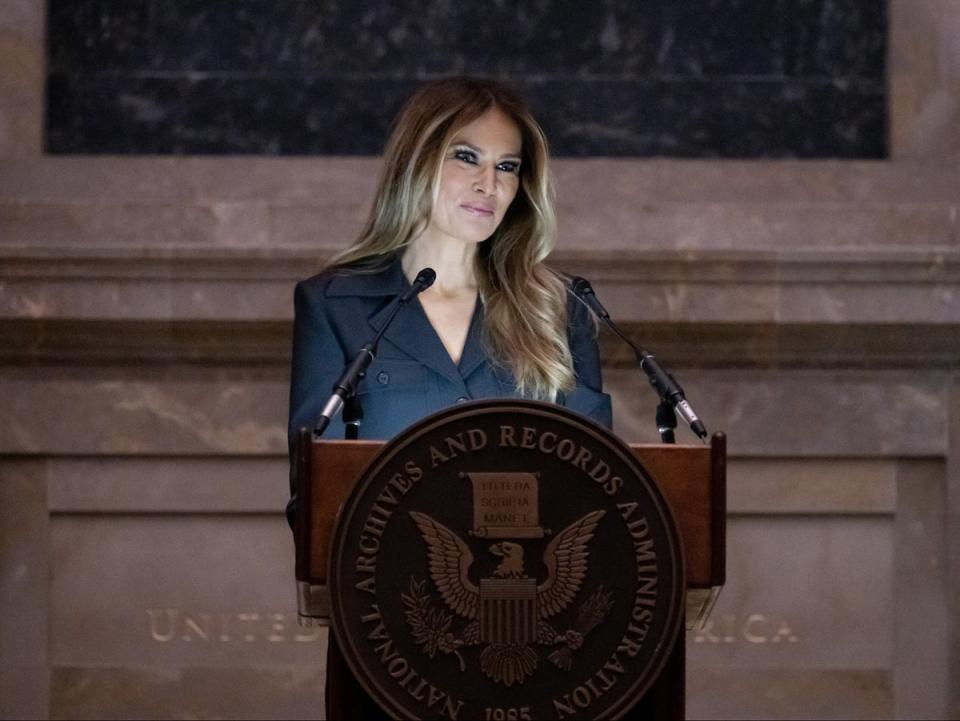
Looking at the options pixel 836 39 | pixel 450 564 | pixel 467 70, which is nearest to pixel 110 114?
pixel 467 70

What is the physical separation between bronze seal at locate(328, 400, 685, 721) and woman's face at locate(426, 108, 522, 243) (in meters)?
0.78

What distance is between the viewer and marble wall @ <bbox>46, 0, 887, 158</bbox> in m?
5.34

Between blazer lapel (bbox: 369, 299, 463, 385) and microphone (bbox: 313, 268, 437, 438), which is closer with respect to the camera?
microphone (bbox: 313, 268, 437, 438)

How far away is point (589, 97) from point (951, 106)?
3.60ft

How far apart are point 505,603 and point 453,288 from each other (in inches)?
38.0

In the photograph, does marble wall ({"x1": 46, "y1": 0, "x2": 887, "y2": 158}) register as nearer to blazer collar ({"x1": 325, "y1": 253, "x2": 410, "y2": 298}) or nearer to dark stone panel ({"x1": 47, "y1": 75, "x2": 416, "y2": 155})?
dark stone panel ({"x1": 47, "y1": 75, "x2": 416, "y2": 155})

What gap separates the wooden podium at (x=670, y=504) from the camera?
2.58 m

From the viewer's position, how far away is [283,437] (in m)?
5.00

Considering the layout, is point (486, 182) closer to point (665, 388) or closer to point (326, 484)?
point (665, 388)

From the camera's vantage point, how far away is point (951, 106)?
5270 millimetres

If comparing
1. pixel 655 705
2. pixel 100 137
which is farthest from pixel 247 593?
pixel 655 705

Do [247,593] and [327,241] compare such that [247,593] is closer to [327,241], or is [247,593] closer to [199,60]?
[327,241]

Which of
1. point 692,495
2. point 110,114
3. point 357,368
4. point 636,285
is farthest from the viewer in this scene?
point 110,114

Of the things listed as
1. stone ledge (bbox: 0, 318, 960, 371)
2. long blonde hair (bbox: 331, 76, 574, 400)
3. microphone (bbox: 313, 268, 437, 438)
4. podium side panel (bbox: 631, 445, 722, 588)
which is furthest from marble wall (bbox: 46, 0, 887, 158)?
podium side panel (bbox: 631, 445, 722, 588)
